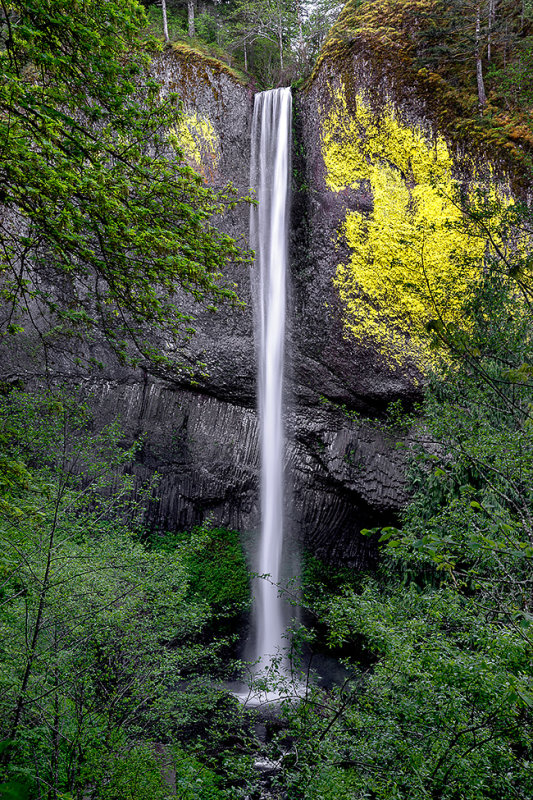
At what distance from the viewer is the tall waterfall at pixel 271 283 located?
1231 cm

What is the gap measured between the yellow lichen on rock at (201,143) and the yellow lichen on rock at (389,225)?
129 inches

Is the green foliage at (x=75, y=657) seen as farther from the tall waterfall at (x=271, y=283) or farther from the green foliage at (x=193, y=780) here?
the tall waterfall at (x=271, y=283)

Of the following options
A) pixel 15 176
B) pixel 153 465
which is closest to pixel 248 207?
pixel 153 465

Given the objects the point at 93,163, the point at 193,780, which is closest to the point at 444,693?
the point at 193,780

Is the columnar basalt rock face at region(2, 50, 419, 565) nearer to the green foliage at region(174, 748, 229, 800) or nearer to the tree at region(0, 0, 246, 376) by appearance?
the green foliage at region(174, 748, 229, 800)

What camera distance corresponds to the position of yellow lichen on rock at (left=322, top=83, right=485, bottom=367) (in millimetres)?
10906

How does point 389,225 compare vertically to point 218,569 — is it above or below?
above

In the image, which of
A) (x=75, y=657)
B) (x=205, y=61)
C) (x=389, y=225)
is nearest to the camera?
(x=75, y=657)

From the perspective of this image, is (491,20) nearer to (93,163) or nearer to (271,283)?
(271,283)

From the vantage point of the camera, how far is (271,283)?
12.8 m

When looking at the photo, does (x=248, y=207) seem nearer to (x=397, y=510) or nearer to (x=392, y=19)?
(x=392, y=19)

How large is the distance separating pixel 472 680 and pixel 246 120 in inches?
542

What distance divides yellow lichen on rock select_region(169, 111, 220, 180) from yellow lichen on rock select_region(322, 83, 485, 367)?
3.28 metres

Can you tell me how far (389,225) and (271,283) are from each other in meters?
3.35
